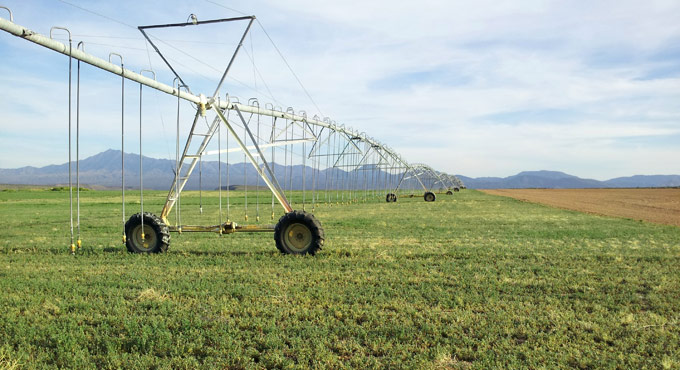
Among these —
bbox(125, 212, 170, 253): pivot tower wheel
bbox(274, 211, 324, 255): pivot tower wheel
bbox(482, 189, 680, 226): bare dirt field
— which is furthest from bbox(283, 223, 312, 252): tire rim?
bbox(482, 189, 680, 226): bare dirt field

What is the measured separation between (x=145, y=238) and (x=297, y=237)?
13.9 ft

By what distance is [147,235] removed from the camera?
13172 millimetres

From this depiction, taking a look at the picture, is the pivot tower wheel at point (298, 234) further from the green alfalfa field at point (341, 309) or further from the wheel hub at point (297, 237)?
the green alfalfa field at point (341, 309)

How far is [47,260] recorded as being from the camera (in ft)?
40.3

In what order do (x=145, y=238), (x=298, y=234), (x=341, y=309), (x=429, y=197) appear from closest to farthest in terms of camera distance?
1. (x=341, y=309)
2. (x=298, y=234)
3. (x=145, y=238)
4. (x=429, y=197)

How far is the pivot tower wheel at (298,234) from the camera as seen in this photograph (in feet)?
41.1

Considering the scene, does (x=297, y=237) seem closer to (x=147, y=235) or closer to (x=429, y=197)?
(x=147, y=235)

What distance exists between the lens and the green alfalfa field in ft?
18.8

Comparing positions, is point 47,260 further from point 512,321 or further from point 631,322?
point 631,322

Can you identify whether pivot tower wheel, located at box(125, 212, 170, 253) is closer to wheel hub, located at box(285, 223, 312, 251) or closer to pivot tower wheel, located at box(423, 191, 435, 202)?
wheel hub, located at box(285, 223, 312, 251)

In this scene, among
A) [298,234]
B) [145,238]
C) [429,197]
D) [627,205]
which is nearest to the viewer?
[298,234]

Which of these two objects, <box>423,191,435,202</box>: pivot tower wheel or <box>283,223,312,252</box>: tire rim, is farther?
<box>423,191,435,202</box>: pivot tower wheel

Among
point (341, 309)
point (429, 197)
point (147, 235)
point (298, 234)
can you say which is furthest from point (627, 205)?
point (341, 309)

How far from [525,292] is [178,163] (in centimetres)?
1001
